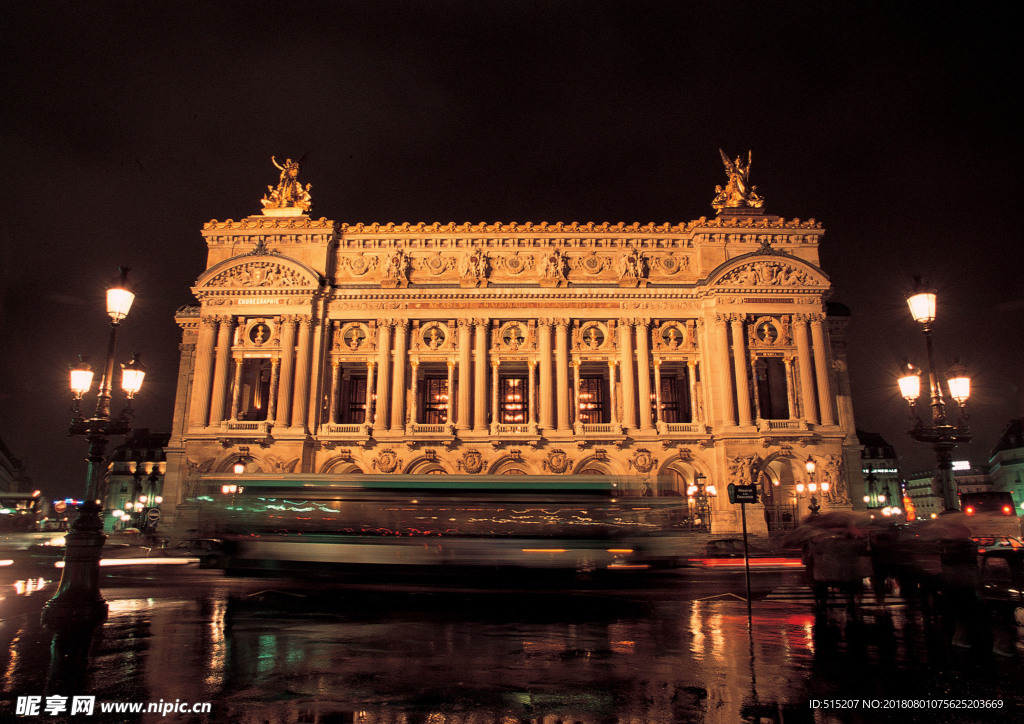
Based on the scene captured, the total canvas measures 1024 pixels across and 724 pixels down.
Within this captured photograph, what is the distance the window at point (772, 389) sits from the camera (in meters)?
41.9

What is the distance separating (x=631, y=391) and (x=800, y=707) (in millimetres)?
34540

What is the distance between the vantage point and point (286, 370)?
133 ft

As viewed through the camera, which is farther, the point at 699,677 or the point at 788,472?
the point at 788,472

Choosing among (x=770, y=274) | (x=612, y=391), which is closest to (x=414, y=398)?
(x=612, y=391)

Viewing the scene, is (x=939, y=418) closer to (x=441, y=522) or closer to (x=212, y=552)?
(x=441, y=522)

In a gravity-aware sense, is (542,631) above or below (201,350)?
below

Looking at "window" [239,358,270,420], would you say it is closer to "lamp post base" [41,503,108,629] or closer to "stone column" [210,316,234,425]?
"stone column" [210,316,234,425]

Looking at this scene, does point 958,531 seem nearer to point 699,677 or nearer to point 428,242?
point 699,677

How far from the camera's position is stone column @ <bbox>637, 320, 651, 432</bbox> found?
40.5 m

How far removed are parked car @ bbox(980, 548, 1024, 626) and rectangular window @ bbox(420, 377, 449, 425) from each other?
33.0 metres

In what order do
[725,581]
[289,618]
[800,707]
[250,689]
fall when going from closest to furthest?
[800,707], [250,689], [289,618], [725,581]

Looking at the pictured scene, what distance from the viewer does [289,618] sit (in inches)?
481

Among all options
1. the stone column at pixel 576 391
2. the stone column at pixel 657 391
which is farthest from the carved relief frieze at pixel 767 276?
the stone column at pixel 576 391

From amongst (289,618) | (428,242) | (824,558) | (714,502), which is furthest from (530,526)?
(428,242)
